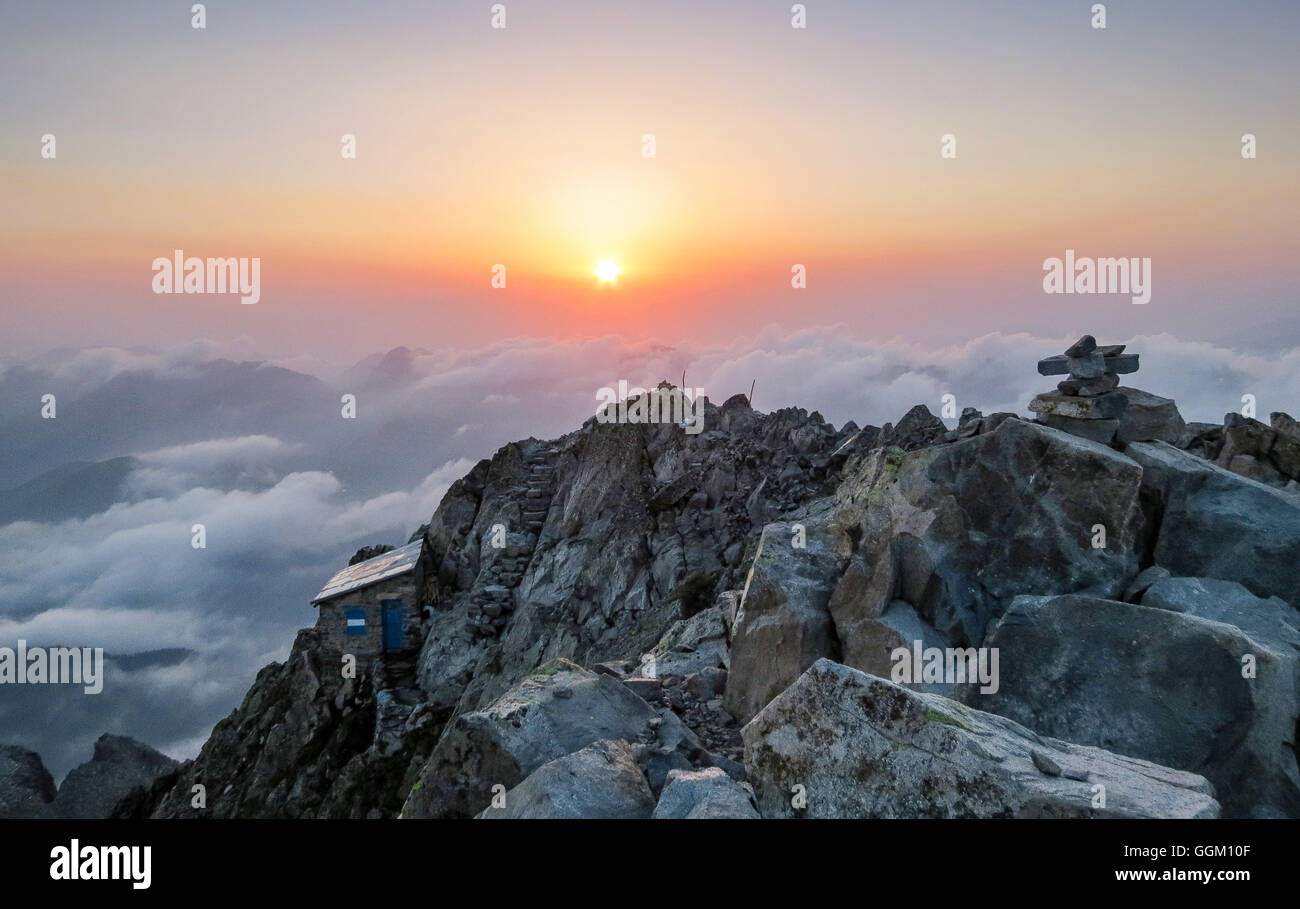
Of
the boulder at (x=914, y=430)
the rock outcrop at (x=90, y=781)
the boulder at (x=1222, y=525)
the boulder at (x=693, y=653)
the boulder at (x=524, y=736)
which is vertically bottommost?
the rock outcrop at (x=90, y=781)

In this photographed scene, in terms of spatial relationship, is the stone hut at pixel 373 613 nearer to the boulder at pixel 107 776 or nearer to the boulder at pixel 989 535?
the boulder at pixel 107 776

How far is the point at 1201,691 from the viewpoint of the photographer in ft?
35.4

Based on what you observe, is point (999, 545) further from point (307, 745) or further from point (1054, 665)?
point (307, 745)

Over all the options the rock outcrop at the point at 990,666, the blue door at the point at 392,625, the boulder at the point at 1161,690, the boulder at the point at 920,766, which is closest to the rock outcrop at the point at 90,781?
the blue door at the point at 392,625

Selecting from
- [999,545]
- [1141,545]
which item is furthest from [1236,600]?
[999,545]

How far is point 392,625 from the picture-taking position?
36906mm

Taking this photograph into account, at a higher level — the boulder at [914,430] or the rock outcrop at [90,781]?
the boulder at [914,430]

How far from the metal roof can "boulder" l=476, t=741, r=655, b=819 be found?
1150 inches

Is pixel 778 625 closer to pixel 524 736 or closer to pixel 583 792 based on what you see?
pixel 524 736

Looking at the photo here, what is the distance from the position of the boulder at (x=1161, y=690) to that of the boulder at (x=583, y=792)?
4702 millimetres

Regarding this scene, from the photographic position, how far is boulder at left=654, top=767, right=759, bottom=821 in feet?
→ 26.3

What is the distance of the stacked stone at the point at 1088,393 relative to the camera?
15.7 m

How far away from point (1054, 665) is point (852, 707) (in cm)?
440
